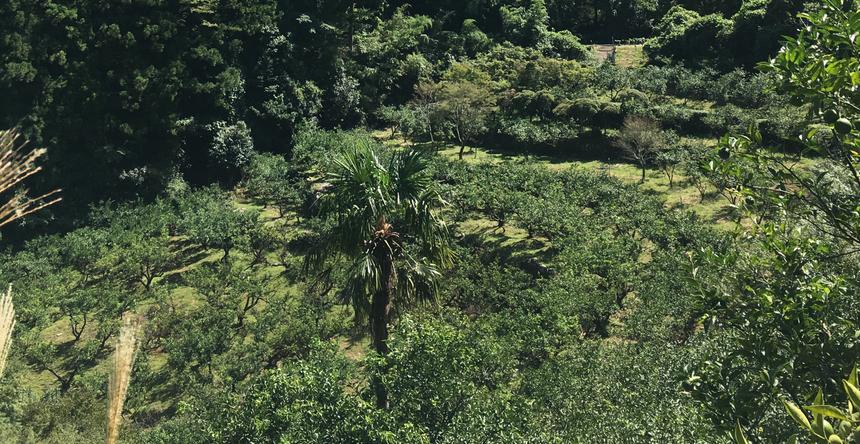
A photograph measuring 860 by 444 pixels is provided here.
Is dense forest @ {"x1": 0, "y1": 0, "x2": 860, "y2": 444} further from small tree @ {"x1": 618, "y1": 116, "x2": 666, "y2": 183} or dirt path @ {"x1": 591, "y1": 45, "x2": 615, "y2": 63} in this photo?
dirt path @ {"x1": 591, "y1": 45, "x2": 615, "y2": 63}

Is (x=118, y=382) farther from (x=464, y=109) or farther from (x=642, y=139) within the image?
(x=464, y=109)

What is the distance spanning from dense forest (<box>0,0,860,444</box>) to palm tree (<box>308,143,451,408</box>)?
6 cm

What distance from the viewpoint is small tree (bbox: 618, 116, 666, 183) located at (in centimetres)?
3278

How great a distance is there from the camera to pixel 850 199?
5.18m

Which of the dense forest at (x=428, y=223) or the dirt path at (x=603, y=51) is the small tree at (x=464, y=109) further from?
the dirt path at (x=603, y=51)

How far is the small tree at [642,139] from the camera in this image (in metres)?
32.8

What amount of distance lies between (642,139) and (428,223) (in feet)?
85.2

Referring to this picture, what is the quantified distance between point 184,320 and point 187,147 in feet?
64.6

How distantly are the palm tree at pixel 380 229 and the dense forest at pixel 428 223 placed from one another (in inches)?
2.3

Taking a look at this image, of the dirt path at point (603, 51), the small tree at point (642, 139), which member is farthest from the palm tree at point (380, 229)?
the dirt path at point (603, 51)

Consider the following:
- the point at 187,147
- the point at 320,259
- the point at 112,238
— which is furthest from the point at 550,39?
the point at 320,259

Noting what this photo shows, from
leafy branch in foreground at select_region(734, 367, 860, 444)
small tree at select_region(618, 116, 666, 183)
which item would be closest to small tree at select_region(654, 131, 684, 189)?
small tree at select_region(618, 116, 666, 183)

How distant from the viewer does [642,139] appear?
32719mm

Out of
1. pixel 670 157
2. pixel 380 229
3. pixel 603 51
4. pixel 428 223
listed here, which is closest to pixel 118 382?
pixel 380 229
